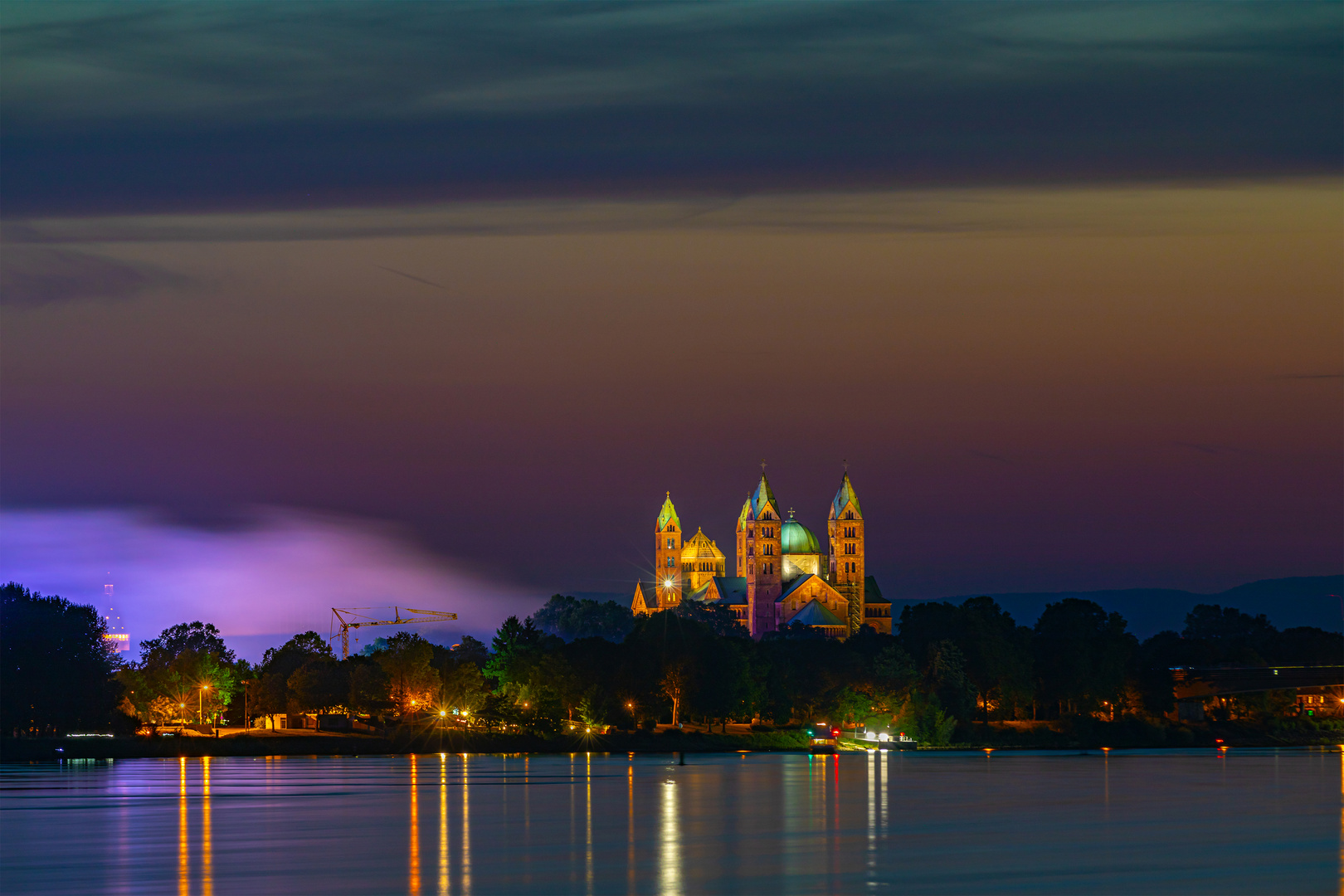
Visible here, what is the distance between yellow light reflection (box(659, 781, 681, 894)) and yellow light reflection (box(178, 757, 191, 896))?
566 inches

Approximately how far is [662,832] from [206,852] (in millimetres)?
19159

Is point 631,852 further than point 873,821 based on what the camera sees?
No

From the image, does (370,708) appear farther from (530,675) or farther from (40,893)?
(40,893)

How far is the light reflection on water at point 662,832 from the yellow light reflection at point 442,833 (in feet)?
1.02

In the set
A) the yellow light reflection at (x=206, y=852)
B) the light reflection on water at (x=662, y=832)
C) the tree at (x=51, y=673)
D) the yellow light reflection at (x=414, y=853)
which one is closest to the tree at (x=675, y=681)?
the tree at (x=51, y=673)

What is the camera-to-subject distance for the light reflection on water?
178 feet

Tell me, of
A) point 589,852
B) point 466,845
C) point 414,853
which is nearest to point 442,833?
point 466,845

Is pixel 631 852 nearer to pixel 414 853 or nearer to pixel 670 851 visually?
pixel 670 851

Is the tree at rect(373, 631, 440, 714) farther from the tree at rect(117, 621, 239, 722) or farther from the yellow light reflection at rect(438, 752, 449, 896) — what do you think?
the yellow light reflection at rect(438, 752, 449, 896)

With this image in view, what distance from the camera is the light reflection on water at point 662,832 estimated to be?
178 ft

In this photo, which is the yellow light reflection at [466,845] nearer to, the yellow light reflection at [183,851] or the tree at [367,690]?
the yellow light reflection at [183,851]

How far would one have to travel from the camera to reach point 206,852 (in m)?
63.1

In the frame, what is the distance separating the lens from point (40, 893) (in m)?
51.4

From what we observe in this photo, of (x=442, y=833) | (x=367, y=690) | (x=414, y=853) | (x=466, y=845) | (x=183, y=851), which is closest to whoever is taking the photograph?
(x=414, y=853)
